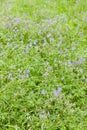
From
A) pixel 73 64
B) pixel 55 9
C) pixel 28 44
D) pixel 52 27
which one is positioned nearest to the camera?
pixel 73 64

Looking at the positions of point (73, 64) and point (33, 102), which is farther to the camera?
point (73, 64)

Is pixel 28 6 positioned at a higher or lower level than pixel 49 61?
higher

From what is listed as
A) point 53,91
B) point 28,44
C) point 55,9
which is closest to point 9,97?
point 53,91

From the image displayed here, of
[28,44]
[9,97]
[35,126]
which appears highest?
[28,44]

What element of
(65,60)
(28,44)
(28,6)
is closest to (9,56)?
(28,44)

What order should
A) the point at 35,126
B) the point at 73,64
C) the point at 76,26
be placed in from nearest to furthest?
1. the point at 35,126
2. the point at 73,64
3. the point at 76,26

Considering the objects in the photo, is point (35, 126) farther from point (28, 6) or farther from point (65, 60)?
point (28, 6)

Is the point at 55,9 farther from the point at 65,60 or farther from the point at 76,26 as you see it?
the point at 65,60
